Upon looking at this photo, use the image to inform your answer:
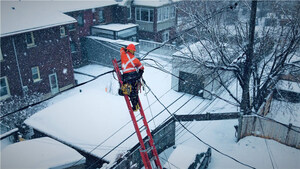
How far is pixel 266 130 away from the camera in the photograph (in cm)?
1210

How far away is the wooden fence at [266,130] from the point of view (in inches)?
458

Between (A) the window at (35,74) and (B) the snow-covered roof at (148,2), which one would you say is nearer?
(A) the window at (35,74)

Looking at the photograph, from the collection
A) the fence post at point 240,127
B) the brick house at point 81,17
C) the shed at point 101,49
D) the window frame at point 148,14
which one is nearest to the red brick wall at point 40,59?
the brick house at point 81,17

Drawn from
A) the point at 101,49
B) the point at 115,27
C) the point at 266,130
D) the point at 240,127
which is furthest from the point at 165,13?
the point at 266,130

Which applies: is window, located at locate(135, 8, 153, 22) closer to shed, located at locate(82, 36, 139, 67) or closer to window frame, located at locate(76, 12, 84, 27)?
shed, located at locate(82, 36, 139, 67)

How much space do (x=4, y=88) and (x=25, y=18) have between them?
496cm

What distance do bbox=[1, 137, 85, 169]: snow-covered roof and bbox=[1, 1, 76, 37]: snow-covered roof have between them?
9.32 m

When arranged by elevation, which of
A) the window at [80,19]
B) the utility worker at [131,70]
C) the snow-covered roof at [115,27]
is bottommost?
the snow-covered roof at [115,27]

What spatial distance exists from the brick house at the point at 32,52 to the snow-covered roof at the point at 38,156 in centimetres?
911

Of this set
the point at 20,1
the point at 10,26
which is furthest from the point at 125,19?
the point at 10,26

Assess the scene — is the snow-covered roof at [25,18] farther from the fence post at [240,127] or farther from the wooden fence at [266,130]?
the wooden fence at [266,130]

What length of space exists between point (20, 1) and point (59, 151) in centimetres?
1546

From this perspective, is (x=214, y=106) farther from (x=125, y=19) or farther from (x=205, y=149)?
(x=125, y=19)

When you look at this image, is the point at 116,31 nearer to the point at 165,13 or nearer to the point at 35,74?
the point at 165,13
